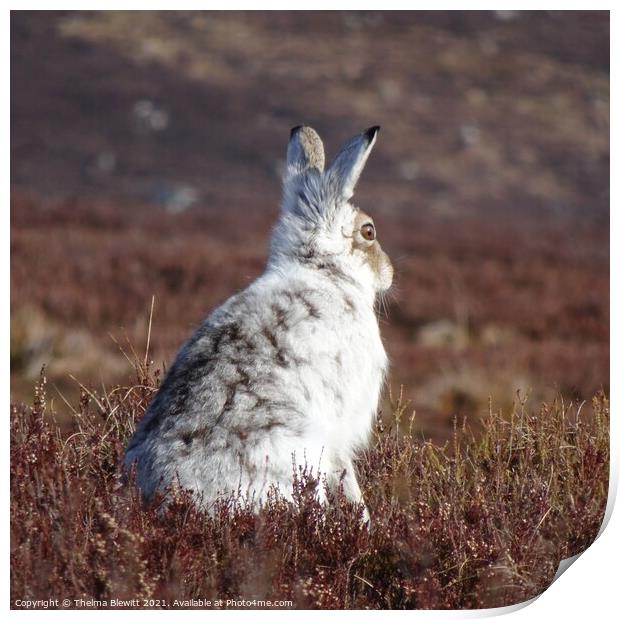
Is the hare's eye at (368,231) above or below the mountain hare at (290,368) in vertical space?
above

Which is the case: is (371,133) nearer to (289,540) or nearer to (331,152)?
(289,540)

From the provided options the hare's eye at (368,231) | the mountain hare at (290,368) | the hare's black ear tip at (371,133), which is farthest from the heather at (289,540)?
the hare's black ear tip at (371,133)

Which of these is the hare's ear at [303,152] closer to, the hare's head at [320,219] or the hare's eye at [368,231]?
the hare's head at [320,219]

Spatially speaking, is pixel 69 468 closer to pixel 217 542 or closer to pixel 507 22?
pixel 217 542

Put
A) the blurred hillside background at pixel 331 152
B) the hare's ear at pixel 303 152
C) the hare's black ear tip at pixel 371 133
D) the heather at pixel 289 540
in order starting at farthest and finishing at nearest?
the blurred hillside background at pixel 331 152
the hare's ear at pixel 303 152
the hare's black ear tip at pixel 371 133
the heather at pixel 289 540

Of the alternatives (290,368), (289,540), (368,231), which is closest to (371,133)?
(368,231)

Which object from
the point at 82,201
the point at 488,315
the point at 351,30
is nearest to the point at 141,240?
the point at 82,201

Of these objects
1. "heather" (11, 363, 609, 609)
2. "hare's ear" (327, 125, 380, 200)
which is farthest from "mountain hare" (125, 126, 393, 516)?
"heather" (11, 363, 609, 609)
